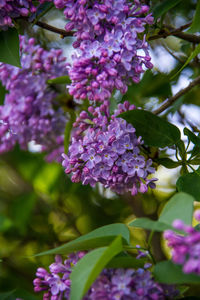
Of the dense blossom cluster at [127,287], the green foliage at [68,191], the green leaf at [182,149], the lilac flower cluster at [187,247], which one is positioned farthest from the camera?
the green foliage at [68,191]

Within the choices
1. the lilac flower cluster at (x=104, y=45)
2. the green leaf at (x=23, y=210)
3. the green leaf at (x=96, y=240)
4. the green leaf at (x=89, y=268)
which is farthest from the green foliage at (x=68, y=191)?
the green leaf at (x=89, y=268)

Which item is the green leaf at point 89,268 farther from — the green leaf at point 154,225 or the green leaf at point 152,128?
the green leaf at point 152,128

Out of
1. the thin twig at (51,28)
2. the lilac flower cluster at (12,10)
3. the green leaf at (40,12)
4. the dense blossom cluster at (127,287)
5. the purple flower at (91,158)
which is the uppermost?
the lilac flower cluster at (12,10)

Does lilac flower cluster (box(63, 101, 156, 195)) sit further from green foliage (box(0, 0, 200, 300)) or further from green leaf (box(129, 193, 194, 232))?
green leaf (box(129, 193, 194, 232))

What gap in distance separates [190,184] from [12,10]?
Answer: 0.53 metres

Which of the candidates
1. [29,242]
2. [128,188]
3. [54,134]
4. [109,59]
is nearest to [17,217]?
[29,242]

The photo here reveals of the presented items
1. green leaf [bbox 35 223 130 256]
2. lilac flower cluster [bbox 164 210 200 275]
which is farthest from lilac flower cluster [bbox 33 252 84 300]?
lilac flower cluster [bbox 164 210 200 275]

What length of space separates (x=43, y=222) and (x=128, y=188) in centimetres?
109

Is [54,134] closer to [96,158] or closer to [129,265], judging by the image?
A: [96,158]

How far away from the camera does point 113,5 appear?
0.96 m

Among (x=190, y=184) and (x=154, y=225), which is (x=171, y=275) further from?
(x=190, y=184)

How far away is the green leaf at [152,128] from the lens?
97 centimetres

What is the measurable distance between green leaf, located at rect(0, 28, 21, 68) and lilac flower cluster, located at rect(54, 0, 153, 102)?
0.45 feet

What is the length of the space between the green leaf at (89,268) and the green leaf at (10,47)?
0.51 m
